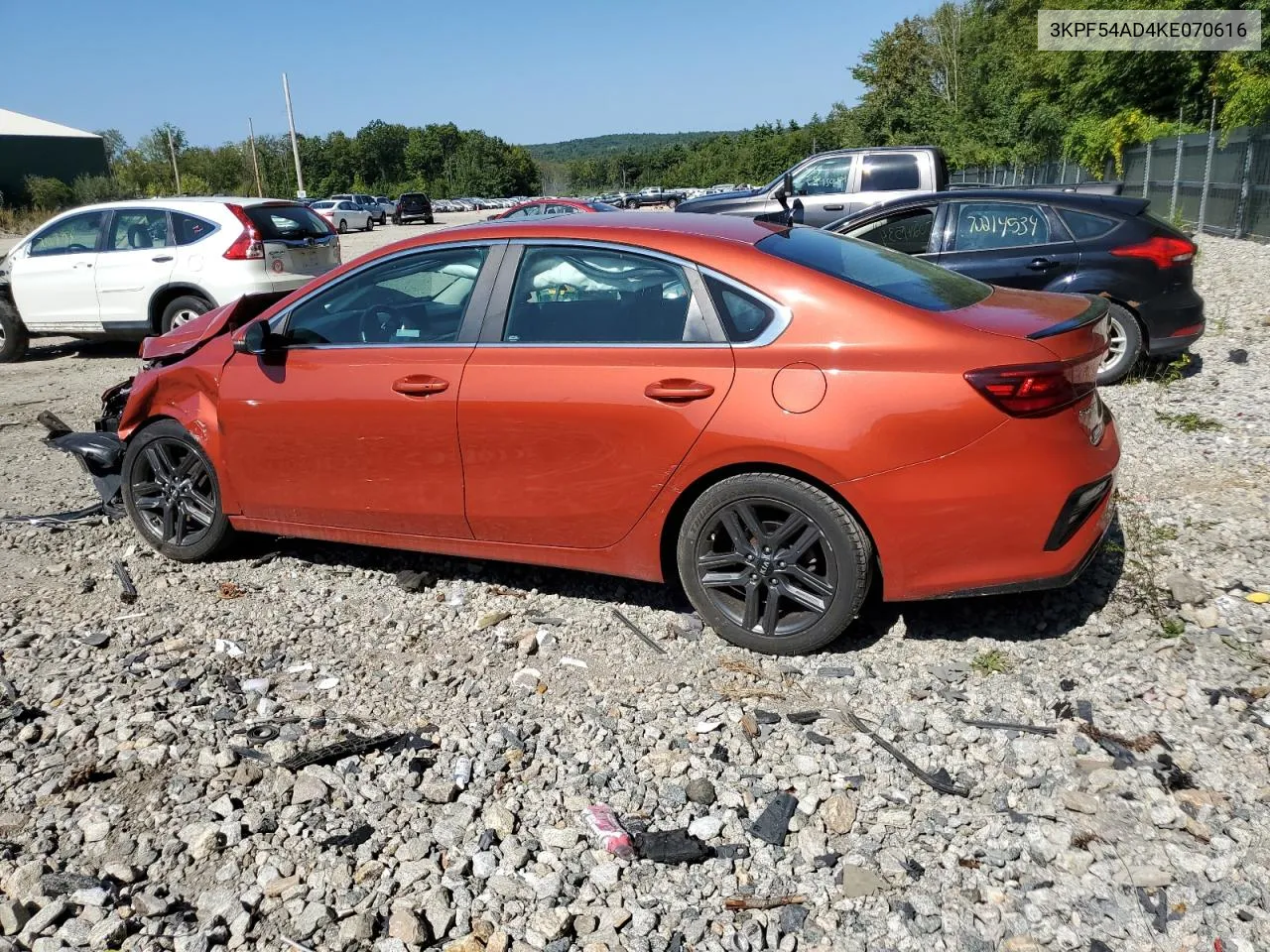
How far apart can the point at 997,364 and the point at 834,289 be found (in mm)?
660

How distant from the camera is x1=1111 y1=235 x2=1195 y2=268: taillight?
7.80 metres

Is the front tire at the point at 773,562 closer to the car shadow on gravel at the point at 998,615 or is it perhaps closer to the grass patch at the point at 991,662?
the car shadow on gravel at the point at 998,615

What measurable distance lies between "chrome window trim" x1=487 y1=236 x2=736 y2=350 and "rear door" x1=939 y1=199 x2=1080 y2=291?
16.1 feet

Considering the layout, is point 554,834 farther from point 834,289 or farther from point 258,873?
point 834,289

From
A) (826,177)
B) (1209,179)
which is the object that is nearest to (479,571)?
(826,177)

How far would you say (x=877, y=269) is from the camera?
423cm

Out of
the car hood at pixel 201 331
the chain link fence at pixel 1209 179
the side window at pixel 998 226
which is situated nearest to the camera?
the car hood at pixel 201 331

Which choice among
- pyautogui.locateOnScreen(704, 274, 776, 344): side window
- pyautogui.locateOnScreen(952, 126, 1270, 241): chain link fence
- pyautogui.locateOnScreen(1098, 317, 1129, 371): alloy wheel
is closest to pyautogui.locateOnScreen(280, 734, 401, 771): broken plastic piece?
pyautogui.locateOnScreen(704, 274, 776, 344): side window

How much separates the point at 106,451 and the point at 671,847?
13.7 ft

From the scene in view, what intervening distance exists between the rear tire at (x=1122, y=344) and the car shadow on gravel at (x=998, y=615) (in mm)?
4105

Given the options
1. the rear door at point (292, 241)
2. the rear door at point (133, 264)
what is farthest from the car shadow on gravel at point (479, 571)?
the rear door at point (133, 264)

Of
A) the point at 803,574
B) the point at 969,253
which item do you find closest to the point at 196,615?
the point at 803,574

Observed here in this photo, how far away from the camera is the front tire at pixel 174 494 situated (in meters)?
5.11

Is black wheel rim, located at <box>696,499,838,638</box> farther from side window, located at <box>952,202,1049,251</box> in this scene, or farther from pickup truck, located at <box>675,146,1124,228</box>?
pickup truck, located at <box>675,146,1124,228</box>
